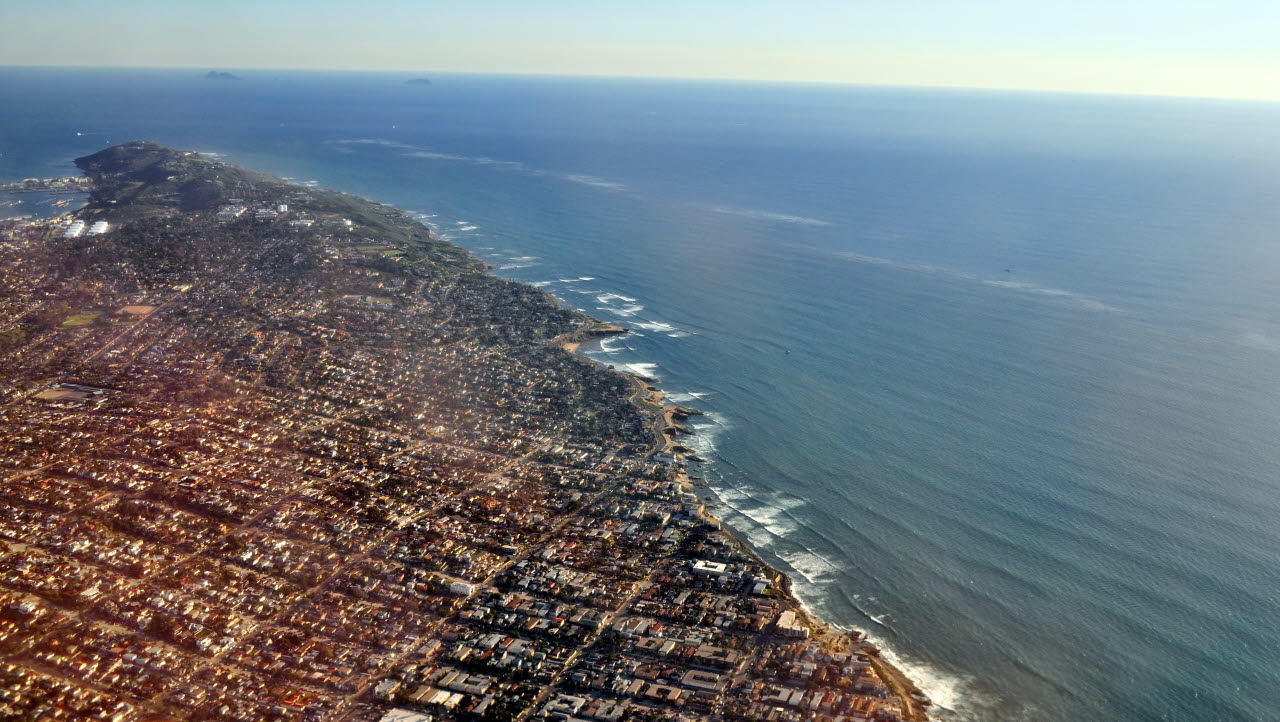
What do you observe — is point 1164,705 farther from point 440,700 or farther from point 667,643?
point 440,700

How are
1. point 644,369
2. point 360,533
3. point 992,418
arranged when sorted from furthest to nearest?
point 644,369
point 992,418
point 360,533

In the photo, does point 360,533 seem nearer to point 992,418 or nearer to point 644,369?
point 644,369

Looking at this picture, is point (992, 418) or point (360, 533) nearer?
point (360, 533)

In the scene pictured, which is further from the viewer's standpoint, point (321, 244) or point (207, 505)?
point (321, 244)

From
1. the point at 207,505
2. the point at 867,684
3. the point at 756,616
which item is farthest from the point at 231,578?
the point at 867,684

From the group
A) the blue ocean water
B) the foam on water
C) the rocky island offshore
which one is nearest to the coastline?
the rocky island offshore

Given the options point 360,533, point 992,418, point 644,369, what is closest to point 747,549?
point 360,533
